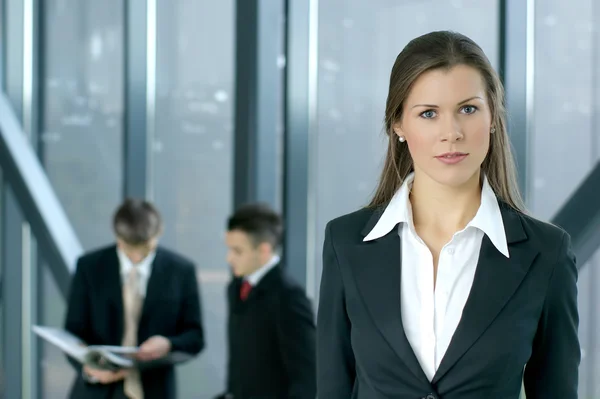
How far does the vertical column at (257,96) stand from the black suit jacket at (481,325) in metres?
2.79

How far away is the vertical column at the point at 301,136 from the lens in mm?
4375

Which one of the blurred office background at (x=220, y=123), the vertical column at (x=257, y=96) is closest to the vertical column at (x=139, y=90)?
the blurred office background at (x=220, y=123)

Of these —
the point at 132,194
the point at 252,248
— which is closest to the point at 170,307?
the point at 252,248

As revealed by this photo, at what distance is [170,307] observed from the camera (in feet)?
13.3

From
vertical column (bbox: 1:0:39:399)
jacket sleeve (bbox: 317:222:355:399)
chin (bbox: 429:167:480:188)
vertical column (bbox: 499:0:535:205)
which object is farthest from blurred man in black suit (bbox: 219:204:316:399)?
vertical column (bbox: 1:0:39:399)

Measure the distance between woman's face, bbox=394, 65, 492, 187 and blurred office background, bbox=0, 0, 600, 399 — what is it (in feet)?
2.73

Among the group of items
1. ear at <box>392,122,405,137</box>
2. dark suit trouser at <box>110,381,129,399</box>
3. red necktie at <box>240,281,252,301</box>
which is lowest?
dark suit trouser at <box>110,381,129,399</box>

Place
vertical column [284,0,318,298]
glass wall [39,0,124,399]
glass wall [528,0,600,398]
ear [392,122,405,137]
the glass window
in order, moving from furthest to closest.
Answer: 1. glass wall [39,0,124,399]
2. the glass window
3. vertical column [284,0,318,298]
4. glass wall [528,0,600,398]
5. ear [392,122,405,137]

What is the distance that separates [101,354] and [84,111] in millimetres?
3093

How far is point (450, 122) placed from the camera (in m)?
1.57

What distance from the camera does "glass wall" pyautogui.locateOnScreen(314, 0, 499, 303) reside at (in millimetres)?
3785

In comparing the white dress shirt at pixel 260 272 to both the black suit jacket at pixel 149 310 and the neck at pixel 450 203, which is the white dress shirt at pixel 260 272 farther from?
the neck at pixel 450 203

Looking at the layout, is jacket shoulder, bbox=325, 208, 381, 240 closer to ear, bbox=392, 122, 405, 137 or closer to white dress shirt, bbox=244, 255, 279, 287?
ear, bbox=392, 122, 405, 137

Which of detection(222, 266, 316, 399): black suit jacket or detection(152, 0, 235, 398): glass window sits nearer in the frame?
detection(222, 266, 316, 399): black suit jacket
